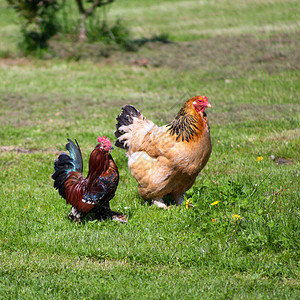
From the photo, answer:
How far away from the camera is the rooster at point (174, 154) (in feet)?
18.3

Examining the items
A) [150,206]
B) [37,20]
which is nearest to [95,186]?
[150,206]

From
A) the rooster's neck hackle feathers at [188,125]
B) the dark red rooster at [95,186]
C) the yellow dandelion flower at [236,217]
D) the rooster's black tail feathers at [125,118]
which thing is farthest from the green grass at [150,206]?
the rooster's black tail feathers at [125,118]

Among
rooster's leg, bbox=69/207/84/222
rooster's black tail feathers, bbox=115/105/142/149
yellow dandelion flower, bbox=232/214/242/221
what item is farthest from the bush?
yellow dandelion flower, bbox=232/214/242/221

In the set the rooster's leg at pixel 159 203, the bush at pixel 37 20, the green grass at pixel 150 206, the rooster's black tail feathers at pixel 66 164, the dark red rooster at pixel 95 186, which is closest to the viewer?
the green grass at pixel 150 206

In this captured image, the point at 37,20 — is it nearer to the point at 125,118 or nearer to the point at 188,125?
the point at 125,118

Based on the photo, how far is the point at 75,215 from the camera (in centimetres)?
558

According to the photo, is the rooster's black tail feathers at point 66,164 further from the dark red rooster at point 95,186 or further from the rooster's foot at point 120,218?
the rooster's foot at point 120,218

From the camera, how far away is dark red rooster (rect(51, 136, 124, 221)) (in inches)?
213

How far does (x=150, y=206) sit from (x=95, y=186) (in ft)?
3.34

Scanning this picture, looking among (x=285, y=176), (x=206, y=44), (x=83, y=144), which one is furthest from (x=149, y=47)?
(x=285, y=176)

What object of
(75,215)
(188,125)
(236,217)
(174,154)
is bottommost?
(75,215)

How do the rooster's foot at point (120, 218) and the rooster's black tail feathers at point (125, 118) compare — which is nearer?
the rooster's foot at point (120, 218)

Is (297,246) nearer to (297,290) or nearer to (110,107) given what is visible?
(297,290)

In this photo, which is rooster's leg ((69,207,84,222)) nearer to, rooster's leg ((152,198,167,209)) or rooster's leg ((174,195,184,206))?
rooster's leg ((152,198,167,209))
